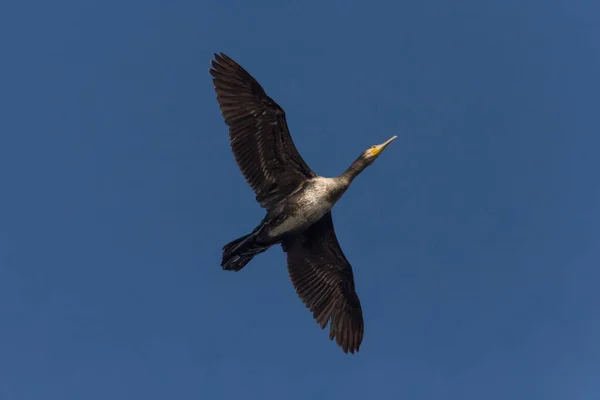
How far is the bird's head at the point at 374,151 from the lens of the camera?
16.7 meters

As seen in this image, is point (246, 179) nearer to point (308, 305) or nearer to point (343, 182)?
point (343, 182)

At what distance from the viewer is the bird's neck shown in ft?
53.9

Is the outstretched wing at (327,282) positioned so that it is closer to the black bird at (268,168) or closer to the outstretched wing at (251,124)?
the black bird at (268,168)

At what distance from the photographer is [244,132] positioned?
16.0m

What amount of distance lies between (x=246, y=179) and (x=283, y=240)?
70.5 inches

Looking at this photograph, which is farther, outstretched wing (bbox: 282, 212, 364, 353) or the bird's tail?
outstretched wing (bbox: 282, 212, 364, 353)

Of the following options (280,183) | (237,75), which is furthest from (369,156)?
(237,75)

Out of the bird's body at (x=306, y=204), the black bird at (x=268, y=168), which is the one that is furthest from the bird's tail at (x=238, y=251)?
the bird's body at (x=306, y=204)

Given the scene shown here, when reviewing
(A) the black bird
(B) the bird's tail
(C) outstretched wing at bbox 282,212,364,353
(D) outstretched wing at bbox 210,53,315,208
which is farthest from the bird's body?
(C) outstretched wing at bbox 282,212,364,353

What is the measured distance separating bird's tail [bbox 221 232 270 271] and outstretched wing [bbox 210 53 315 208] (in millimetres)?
1248

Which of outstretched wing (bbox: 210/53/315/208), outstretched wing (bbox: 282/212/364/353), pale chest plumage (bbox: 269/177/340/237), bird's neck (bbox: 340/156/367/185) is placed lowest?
outstretched wing (bbox: 282/212/364/353)

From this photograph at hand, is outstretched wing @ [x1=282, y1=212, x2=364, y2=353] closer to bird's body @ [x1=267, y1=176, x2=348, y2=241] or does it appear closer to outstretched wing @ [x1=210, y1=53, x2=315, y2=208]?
bird's body @ [x1=267, y1=176, x2=348, y2=241]

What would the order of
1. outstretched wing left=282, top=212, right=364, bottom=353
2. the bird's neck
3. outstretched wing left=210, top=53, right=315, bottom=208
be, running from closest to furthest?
outstretched wing left=210, top=53, right=315, bottom=208
the bird's neck
outstretched wing left=282, top=212, right=364, bottom=353

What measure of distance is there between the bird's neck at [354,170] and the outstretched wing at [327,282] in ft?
5.17
